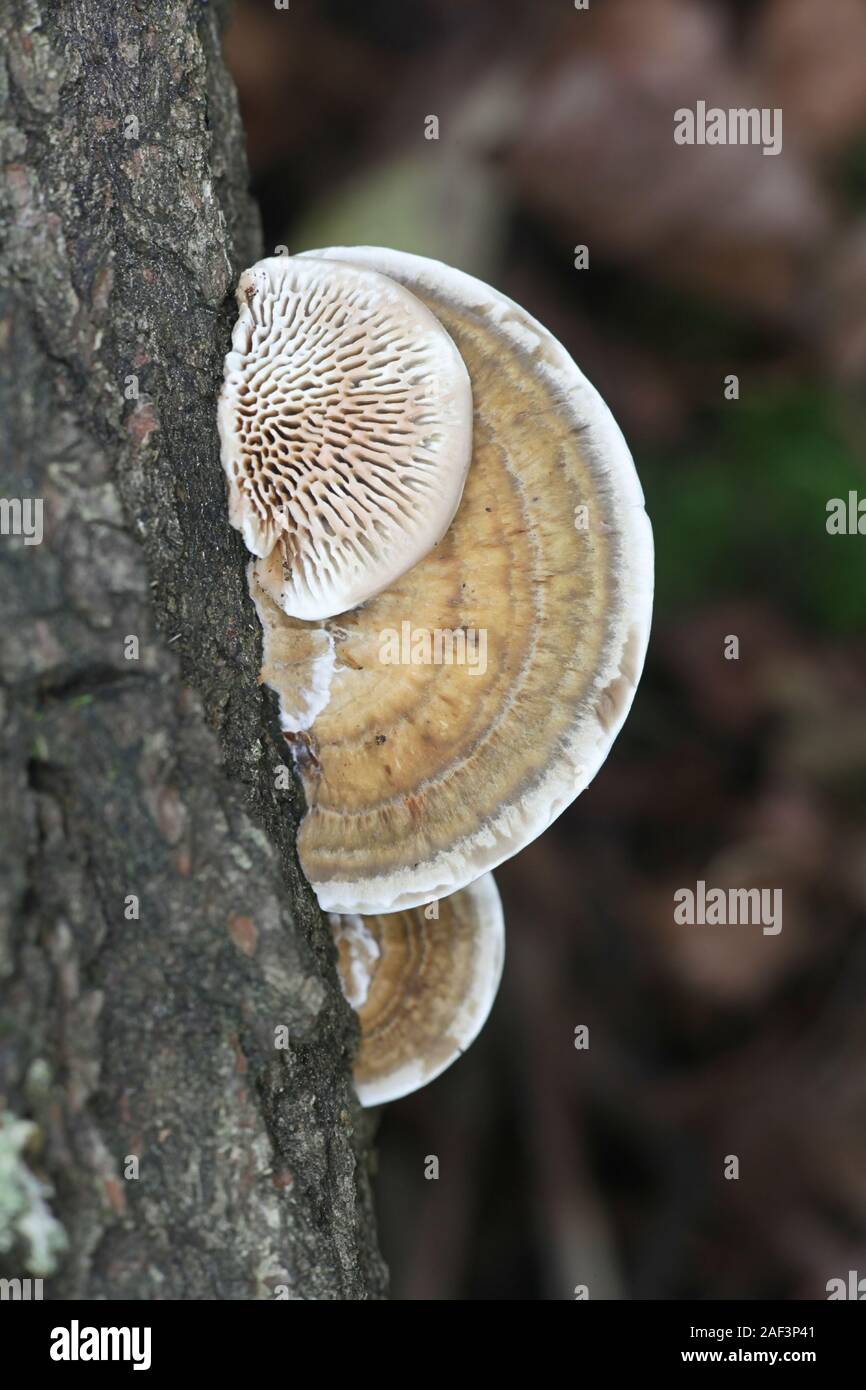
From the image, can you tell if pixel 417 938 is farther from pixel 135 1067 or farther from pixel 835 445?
pixel 835 445

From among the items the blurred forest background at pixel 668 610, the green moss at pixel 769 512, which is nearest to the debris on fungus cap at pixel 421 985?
the blurred forest background at pixel 668 610

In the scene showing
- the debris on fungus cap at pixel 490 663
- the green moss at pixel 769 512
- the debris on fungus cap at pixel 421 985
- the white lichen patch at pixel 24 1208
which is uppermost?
the green moss at pixel 769 512

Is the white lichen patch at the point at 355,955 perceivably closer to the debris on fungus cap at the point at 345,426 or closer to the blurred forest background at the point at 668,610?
the debris on fungus cap at the point at 345,426

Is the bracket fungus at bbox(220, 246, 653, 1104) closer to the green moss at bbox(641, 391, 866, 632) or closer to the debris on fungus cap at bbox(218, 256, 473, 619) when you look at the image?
the debris on fungus cap at bbox(218, 256, 473, 619)

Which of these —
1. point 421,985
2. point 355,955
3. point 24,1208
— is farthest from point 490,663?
point 24,1208

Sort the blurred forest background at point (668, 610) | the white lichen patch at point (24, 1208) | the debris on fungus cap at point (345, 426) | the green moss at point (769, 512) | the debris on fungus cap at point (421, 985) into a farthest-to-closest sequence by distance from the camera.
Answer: the green moss at point (769, 512) < the blurred forest background at point (668, 610) < the debris on fungus cap at point (421, 985) < the debris on fungus cap at point (345, 426) < the white lichen patch at point (24, 1208)

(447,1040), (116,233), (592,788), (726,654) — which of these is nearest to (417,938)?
(447,1040)
